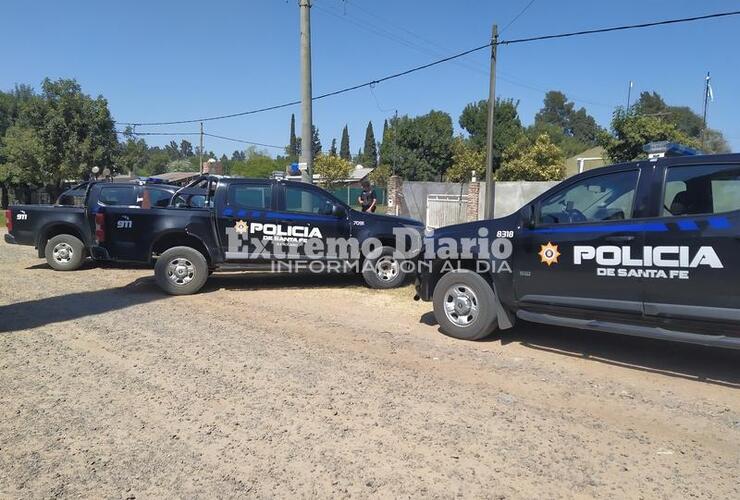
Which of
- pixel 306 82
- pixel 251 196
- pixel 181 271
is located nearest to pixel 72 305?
pixel 181 271

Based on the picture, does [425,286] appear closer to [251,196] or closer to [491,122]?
[251,196]

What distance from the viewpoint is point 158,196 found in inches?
454

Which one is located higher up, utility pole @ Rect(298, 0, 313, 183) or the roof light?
utility pole @ Rect(298, 0, 313, 183)

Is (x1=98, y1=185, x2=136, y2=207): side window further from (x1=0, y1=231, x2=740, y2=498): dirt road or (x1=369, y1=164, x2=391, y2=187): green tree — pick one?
(x1=369, y1=164, x2=391, y2=187): green tree

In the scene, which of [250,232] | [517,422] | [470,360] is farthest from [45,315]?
[517,422]

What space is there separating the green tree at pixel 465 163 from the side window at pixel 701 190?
4368 centimetres

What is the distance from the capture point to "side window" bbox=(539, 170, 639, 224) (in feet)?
17.0

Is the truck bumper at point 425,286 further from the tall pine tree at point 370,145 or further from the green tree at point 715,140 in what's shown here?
the tall pine tree at point 370,145

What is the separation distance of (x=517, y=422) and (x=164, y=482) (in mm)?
2506

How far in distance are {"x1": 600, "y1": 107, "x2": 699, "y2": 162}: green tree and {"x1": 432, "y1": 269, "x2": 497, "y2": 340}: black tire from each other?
61.6ft

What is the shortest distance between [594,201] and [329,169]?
4619 centimetres

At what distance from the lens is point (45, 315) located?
7160mm

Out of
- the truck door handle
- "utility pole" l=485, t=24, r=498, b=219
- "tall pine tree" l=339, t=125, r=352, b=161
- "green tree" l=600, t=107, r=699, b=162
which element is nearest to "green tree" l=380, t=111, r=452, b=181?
"green tree" l=600, t=107, r=699, b=162

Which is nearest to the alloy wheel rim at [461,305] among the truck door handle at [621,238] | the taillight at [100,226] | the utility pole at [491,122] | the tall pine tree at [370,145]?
the truck door handle at [621,238]
